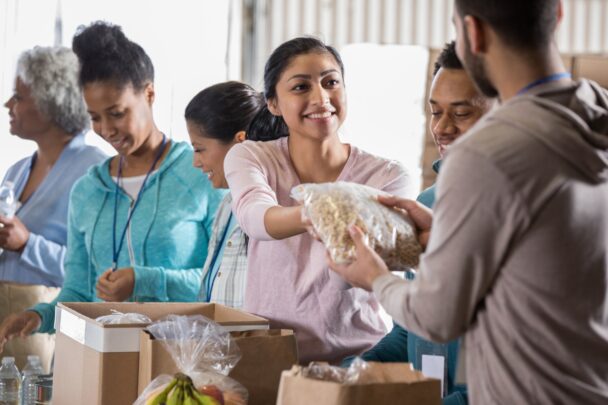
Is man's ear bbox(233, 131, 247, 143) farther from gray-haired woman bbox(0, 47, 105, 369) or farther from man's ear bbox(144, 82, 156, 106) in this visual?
gray-haired woman bbox(0, 47, 105, 369)

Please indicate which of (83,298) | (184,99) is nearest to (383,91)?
(184,99)

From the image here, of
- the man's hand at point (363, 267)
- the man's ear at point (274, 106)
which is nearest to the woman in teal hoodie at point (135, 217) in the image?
the man's ear at point (274, 106)

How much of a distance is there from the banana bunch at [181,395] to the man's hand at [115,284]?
939mm

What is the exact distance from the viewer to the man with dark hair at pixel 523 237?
1029mm

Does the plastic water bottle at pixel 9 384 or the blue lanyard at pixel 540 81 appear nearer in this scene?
the blue lanyard at pixel 540 81

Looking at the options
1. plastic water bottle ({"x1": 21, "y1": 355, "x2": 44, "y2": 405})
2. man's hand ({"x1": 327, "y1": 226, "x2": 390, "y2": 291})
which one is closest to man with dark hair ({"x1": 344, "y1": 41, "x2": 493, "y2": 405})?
man's hand ({"x1": 327, "y1": 226, "x2": 390, "y2": 291})

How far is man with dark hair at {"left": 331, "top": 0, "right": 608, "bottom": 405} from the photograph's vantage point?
103cm

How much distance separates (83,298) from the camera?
2.60m

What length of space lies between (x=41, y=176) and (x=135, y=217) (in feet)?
2.65

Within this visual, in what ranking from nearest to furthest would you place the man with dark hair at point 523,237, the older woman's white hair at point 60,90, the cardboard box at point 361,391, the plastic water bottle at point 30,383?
the man with dark hair at point 523,237 < the cardboard box at point 361,391 < the plastic water bottle at point 30,383 < the older woman's white hair at point 60,90

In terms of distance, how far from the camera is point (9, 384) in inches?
87.7

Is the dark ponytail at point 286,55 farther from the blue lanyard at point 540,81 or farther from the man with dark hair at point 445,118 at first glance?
the blue lanyard at point 540,81

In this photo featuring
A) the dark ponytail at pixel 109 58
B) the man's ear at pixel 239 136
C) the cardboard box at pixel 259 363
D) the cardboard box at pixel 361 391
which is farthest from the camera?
the dark ponytail at pixel 109 58

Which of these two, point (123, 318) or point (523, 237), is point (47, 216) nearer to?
point (123, 318)
